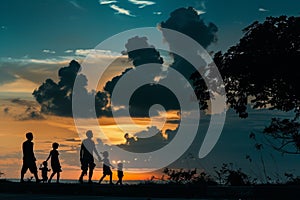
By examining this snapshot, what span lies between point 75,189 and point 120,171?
8.50 metres

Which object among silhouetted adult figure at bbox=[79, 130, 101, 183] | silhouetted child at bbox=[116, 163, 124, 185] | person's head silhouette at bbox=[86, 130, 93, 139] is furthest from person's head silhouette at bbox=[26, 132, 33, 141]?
silhouetted child at bbox=[116, 163, 124, 185]

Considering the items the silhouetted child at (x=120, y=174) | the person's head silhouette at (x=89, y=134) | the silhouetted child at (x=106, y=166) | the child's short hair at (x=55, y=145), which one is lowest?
the silhouetted child at (x=120, y=174)

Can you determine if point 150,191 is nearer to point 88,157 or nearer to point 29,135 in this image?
point 88,157

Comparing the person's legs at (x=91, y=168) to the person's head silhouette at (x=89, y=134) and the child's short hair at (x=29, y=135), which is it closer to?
the person's head silhouette at (x=89, y=134)

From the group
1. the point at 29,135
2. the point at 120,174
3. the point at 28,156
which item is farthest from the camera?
the point at 120,174

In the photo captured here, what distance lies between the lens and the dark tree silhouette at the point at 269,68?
24031 millimetres

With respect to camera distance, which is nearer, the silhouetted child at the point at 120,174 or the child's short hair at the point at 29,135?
the child's short hair at the point at 29,135

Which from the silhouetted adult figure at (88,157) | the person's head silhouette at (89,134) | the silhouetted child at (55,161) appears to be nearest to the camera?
the person's head silhouette at (89,134)

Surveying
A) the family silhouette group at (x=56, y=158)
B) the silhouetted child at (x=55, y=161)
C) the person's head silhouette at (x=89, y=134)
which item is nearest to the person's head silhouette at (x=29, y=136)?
the family silhouette group at (x=56, y=158)

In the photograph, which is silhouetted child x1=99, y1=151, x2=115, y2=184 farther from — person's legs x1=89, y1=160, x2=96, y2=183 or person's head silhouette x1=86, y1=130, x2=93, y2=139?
person's head silhouette x1=86, y1=130, x2=93, y2=139

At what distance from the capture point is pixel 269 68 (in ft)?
80.2

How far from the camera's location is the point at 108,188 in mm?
20078

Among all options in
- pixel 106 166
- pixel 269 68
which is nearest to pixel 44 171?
pixel 106 166

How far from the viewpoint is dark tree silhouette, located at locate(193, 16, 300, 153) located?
24031mm
